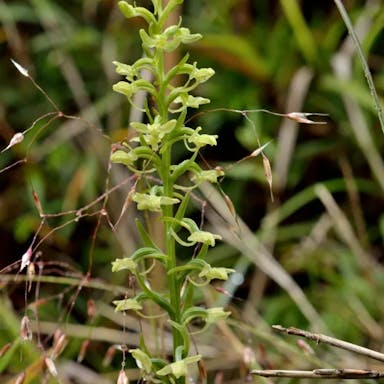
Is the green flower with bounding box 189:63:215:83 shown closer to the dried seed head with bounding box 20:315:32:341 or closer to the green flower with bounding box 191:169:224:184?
the green flower with bounding box 191:169:224:184

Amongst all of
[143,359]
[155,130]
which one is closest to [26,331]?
[143,359]

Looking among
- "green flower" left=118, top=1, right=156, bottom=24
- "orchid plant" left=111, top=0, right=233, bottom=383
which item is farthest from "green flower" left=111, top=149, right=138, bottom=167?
"green flower" left=118, top=1, right=156, bottom=24

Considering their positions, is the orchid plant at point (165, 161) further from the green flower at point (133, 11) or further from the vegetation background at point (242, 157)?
the vegetation background at point (242, 157)

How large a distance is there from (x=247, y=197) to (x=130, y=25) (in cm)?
49

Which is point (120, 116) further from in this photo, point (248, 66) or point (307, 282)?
point (307, 282)

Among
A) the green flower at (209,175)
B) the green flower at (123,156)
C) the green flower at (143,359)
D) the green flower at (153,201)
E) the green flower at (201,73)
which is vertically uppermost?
A: the green flower at (201,73)

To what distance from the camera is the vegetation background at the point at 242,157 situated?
1.42 meters

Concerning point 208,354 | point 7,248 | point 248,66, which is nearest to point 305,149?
point 248,66

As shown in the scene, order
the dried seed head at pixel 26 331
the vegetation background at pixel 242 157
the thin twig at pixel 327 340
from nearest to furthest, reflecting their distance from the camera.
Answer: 1. the thin twig at pixel 327 340
2. the dried seed head at pixel 26 331
3. the vegetation background at pixel 242 157

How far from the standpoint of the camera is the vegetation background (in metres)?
1.42

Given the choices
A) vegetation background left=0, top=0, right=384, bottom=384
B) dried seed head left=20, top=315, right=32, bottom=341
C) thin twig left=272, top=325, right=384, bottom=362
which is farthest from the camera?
vegetation background left=0, top=0, right=384, bottom=384

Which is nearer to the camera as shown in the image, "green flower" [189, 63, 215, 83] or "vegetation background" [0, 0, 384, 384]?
"green flower" [189, 63, 215, 83]

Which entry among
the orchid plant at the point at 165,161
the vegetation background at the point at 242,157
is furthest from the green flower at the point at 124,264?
the vegetation background at the point at 242,157

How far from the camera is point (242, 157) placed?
1630 millimetres
